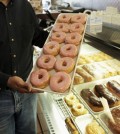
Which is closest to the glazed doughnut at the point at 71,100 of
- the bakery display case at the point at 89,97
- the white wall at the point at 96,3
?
the bakery display case at the point at 89,97

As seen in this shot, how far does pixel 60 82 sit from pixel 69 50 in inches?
12.2

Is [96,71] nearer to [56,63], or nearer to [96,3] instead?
[56,63]

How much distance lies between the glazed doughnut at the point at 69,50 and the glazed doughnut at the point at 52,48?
0.12ft

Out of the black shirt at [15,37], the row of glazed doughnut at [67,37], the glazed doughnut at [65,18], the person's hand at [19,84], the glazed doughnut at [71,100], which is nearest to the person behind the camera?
the person's hand at [19,84]

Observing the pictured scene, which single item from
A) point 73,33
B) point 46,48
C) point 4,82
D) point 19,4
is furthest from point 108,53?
point 4,82

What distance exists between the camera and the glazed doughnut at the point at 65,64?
47.8 inches

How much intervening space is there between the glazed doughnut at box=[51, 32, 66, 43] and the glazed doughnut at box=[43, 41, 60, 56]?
37mm

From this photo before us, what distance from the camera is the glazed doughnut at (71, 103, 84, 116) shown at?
56.0 inches

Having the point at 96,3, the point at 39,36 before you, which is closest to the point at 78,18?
the point at 39,36

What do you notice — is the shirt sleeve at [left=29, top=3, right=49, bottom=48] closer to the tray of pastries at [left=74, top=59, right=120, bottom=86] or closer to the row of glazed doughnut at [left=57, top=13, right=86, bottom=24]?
the row of glazed doughnut at [left=57, top=13, right=86, bottom=24]

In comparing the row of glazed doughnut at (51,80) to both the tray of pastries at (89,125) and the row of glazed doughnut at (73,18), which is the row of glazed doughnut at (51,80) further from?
the row of glazed doughnut at (73,18)

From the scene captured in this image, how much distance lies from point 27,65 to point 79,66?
603 millimetres

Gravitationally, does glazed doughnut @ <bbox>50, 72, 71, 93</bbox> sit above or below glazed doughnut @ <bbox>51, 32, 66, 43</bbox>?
below

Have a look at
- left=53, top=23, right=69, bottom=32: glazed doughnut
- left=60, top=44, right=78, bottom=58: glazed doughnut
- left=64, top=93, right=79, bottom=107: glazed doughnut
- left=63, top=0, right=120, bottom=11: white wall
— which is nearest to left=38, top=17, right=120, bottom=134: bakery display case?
left=64, top=93, right=79, bottom=107: glazed doughnut
